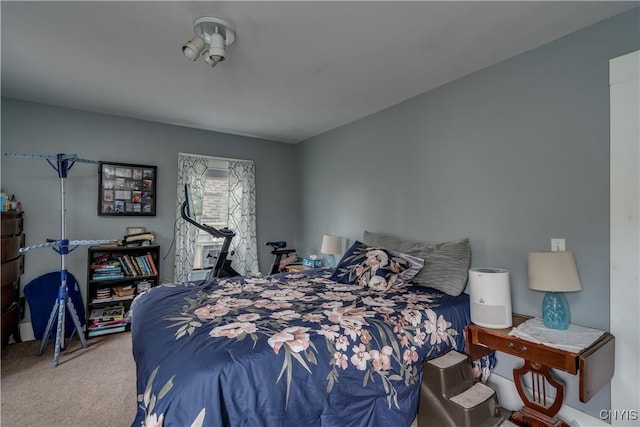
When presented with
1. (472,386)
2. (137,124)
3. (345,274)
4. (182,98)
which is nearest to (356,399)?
(472,386)

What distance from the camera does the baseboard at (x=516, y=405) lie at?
1.75m

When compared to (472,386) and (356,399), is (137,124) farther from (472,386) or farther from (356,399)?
(472,386)

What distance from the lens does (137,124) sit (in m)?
3.57

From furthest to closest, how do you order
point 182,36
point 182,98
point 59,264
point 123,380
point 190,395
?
Result: point 59,264 → point 182,98 → point 123,380 → point 182,36 → point 190,395

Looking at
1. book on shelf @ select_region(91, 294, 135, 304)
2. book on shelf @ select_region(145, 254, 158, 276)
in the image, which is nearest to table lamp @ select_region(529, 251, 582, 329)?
book on shelf @ select_region(145, 254, 158, 276)

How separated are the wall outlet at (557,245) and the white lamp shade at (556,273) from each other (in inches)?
7.9

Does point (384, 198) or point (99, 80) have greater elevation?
point (99, 80)

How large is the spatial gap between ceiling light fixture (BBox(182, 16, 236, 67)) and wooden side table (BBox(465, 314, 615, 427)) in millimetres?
2361

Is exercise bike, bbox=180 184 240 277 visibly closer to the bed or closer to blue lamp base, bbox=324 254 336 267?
the bed

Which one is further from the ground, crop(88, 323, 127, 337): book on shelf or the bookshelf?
the bookshelf

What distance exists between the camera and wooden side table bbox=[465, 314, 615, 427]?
4.76 ft

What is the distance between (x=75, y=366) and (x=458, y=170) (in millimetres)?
3696

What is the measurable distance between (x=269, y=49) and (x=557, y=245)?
235cm

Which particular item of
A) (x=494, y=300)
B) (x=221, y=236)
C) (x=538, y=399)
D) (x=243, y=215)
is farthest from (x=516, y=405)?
(x=243, y=215)
